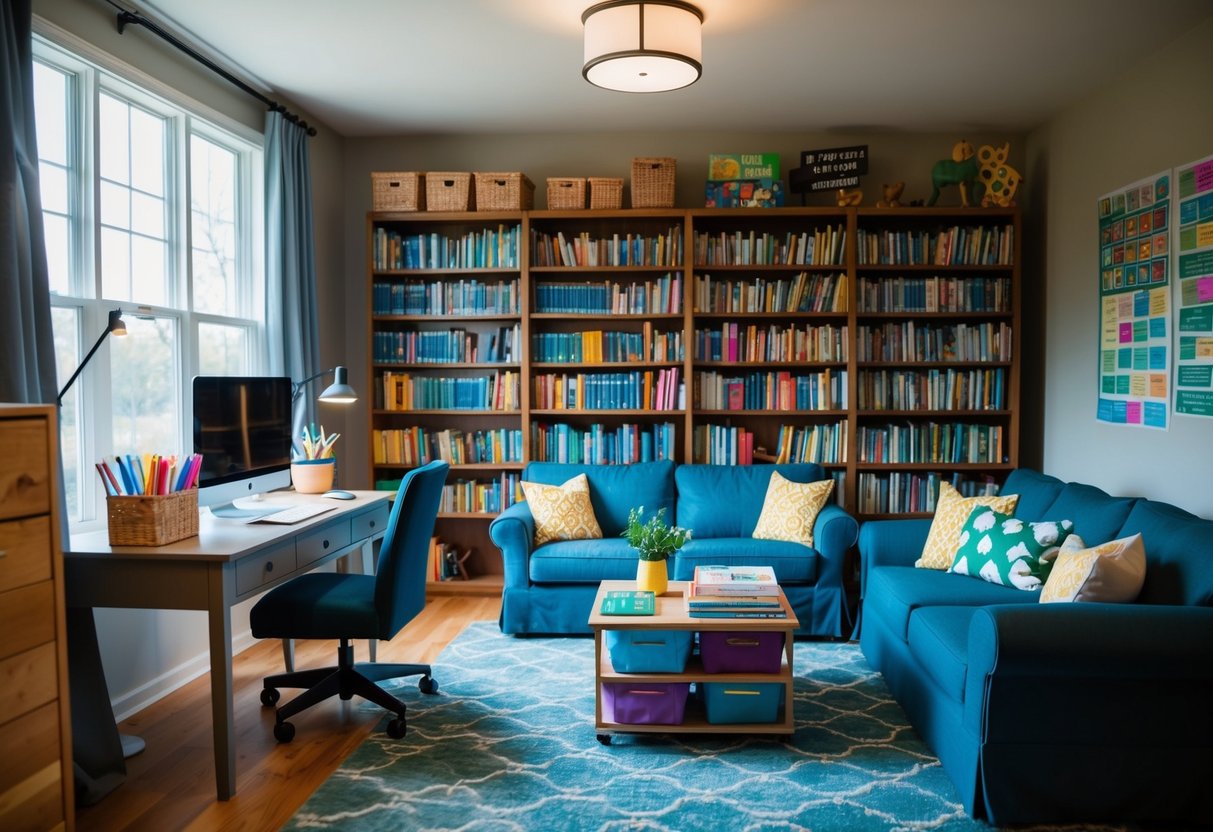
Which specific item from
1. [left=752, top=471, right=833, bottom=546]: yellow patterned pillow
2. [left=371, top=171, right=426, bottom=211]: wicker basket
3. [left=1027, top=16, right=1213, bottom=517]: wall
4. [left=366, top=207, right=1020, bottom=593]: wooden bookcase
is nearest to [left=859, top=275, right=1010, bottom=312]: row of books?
[left=366, top=207, right=1020, bottom=593]: wooden bookcase

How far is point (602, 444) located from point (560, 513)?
0.69 metres

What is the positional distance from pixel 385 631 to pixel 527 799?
0.76 m

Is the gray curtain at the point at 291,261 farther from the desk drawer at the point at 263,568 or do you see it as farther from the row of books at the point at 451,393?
the desk drawer at the point at 263,568

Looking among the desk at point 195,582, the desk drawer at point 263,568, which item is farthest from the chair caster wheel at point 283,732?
the desk drawer at point 263,568

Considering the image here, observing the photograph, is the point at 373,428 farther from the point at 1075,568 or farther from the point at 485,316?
the point at 1075,568

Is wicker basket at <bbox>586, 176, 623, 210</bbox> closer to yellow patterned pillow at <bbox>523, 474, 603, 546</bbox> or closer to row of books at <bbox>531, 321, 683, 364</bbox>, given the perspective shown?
row of books at <bbox>531, 321, 683, 364</bbox>

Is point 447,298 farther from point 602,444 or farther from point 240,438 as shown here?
point 240,438

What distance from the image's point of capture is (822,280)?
4.82 metres

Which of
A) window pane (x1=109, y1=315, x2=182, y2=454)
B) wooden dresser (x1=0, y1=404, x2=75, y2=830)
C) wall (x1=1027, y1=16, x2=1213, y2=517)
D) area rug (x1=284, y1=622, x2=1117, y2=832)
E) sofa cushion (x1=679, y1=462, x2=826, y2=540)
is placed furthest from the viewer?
sofa cushion (x1=679, y1=462, x2=826, y2=540)

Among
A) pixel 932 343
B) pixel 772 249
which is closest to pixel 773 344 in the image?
pixel 772 249

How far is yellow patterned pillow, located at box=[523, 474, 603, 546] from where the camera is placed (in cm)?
436

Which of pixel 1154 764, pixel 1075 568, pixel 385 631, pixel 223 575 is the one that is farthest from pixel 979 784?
pixel 223 575

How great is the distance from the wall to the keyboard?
3393 mm

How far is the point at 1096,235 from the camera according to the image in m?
4.21
